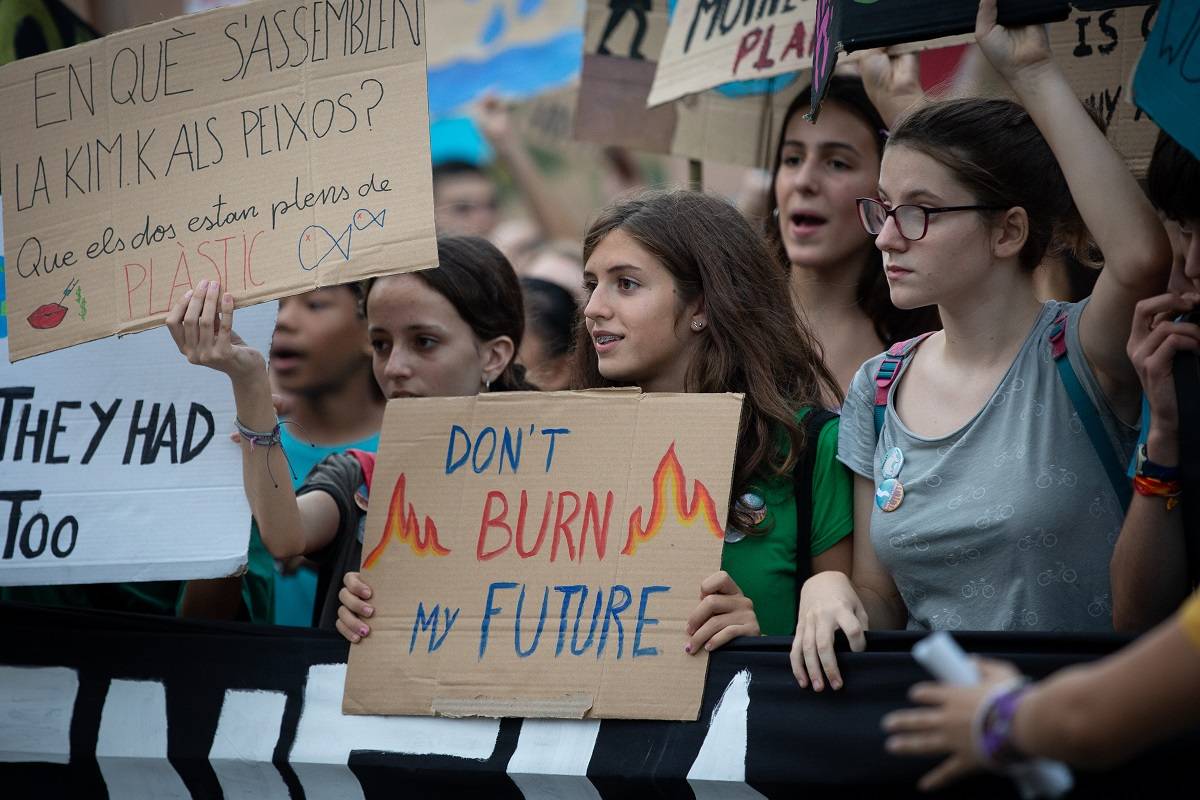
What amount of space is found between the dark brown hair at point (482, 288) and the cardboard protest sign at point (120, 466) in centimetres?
55

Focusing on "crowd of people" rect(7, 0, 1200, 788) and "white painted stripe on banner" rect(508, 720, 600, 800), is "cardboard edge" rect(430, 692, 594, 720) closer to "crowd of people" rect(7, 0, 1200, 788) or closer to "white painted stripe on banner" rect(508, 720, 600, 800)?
"white painted stripe on banner" rect(508, 720, 600, 800)

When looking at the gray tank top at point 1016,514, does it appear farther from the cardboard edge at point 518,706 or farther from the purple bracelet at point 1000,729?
the purple bracelet at point 1000,729

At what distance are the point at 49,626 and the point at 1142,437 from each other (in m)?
2.20

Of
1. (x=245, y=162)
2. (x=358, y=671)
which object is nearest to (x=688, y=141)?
(x=245, y=162)

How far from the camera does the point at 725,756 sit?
2.35m

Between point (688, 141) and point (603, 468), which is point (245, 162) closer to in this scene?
point (603, 468)

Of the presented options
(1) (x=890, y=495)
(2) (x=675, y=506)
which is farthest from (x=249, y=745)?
(1) (x=890, y=495)

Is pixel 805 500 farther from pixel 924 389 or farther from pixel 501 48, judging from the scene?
pixel 501 48

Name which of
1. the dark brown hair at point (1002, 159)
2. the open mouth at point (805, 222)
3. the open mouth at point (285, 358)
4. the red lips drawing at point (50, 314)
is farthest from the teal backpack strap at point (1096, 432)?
the open mouth at point (285, 358)

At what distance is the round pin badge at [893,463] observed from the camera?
2.50m

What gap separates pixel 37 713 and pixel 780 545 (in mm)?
1589

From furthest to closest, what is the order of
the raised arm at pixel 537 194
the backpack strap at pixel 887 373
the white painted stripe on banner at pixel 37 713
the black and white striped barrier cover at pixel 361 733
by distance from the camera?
the raised arm at pixel 537 194 → the white painted stripe on banner at pixel 37 713 → the backpack strap at pixel 887 373 → the black and white striped barrier cover at pixel 361 733

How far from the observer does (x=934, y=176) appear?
2525mm

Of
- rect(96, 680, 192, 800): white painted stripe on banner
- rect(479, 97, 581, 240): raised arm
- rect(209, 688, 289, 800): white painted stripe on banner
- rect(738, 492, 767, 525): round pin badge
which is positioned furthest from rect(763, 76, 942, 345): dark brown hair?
rect(479, 97, 581, 240): raised arm
